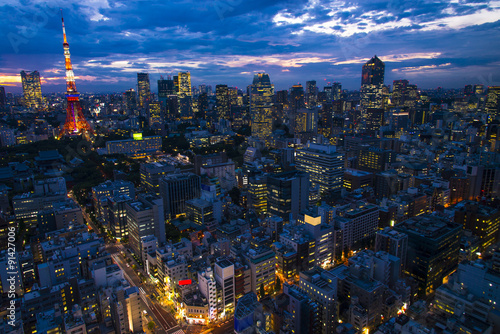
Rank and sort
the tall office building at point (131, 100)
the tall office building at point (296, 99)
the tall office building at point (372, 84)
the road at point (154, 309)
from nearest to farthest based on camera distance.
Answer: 1. the road at point (154, 309)
2. the tall office building at point (296, 99)
3. the tall office building at point (372, 84)
4. the tall office building at point (131, 100)

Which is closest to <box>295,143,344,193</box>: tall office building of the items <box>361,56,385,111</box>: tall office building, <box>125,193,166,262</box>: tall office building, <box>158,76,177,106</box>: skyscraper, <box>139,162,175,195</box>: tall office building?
<box>139,162,175,195</box>: tall office building

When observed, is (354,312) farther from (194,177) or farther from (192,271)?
(194,177)

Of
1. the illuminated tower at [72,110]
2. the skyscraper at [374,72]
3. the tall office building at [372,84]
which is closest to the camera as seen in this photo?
the illuminated tower at [72,110]

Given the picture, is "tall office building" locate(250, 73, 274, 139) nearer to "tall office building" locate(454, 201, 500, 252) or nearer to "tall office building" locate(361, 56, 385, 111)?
"tall office building" locate(361, 56, 385, 111)

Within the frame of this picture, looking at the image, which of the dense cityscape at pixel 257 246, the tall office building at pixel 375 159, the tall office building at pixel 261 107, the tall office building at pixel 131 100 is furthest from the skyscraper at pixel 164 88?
the tall office building at pixel 375 159

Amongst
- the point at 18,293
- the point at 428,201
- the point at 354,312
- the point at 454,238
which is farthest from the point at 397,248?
the point at 18,293

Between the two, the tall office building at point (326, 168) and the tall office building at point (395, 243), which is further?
the tall office building at point (326, 168)

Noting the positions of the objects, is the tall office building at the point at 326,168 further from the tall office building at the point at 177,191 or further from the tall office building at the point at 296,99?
the tall office building at the point at 296,99

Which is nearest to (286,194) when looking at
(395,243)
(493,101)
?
(395,243)
